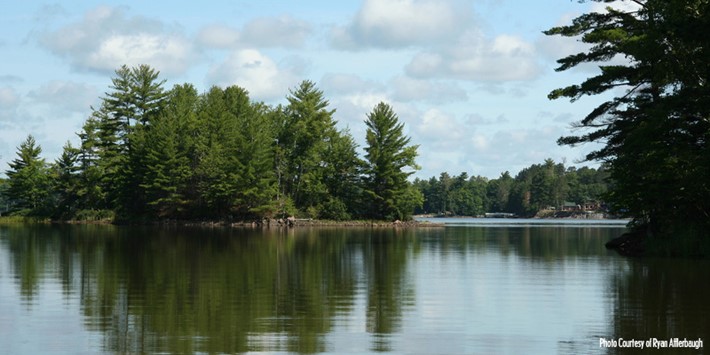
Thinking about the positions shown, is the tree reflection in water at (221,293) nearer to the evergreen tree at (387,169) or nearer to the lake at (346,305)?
the lake at (346,305)

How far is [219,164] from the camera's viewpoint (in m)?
90.7

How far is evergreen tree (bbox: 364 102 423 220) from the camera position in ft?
322

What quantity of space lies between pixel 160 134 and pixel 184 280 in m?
70.1

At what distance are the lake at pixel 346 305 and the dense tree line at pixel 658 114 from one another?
3.67m

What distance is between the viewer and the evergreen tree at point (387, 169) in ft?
322

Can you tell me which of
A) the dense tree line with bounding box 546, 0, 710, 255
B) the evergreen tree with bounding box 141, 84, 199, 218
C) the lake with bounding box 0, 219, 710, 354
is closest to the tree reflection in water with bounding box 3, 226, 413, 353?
the lake with bounding box 0, 219, 710, 354

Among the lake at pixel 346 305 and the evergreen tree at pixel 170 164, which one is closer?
the lake at pixel 346 305

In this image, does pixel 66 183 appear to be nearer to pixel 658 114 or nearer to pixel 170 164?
pixel 170 164

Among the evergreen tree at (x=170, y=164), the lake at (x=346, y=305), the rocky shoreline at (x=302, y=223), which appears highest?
the evergreen tree at (x=170, y=164)

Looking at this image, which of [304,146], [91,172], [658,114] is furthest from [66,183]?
[658,114]

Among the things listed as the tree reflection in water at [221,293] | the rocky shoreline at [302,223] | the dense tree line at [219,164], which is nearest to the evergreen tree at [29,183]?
the dense tree line at [219,164]

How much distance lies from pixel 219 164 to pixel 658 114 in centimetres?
6568

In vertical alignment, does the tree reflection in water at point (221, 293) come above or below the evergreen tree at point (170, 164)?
below

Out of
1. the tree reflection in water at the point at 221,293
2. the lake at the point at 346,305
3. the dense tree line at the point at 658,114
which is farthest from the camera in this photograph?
the dense tree line at the point at 658,114
